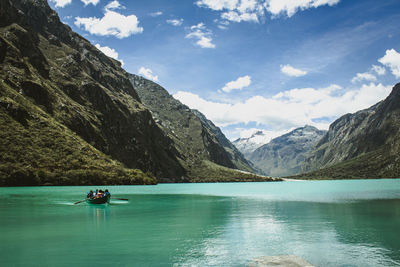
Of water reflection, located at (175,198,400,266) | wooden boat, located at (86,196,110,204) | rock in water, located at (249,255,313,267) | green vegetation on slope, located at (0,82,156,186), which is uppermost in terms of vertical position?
green vegetation on slope, located at (0,82,156,186)

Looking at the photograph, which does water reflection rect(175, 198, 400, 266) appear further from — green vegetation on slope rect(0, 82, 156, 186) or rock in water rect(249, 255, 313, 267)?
green vegetation on slope rect(0, 82, 156, 186)

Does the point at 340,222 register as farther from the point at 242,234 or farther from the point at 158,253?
the point at 158,253

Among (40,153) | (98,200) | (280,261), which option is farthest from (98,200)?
(40,153)

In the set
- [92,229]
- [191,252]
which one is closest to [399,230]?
[191,252]

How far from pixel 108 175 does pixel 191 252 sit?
143728 mm

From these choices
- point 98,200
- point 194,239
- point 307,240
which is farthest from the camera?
point 98,200

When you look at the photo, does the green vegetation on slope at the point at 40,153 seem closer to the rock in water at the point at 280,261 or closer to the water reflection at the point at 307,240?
the water reflection at the point at 307,240

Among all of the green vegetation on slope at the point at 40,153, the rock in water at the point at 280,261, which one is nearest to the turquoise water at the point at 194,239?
the rock in water at the point at 280,261

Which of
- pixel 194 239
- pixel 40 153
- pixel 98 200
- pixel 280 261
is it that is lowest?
pixel 194 239

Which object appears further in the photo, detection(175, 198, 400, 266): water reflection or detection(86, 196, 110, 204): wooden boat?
detection(86, 196, 110, 204): wooden boat

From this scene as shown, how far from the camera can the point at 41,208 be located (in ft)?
201

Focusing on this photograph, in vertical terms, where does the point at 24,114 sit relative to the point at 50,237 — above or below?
above

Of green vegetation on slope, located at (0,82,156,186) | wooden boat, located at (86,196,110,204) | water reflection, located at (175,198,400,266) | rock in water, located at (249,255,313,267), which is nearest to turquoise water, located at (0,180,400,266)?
water reflection, located at (175,198,400,266)

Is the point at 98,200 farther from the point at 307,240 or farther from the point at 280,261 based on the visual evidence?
the point at 280,261
